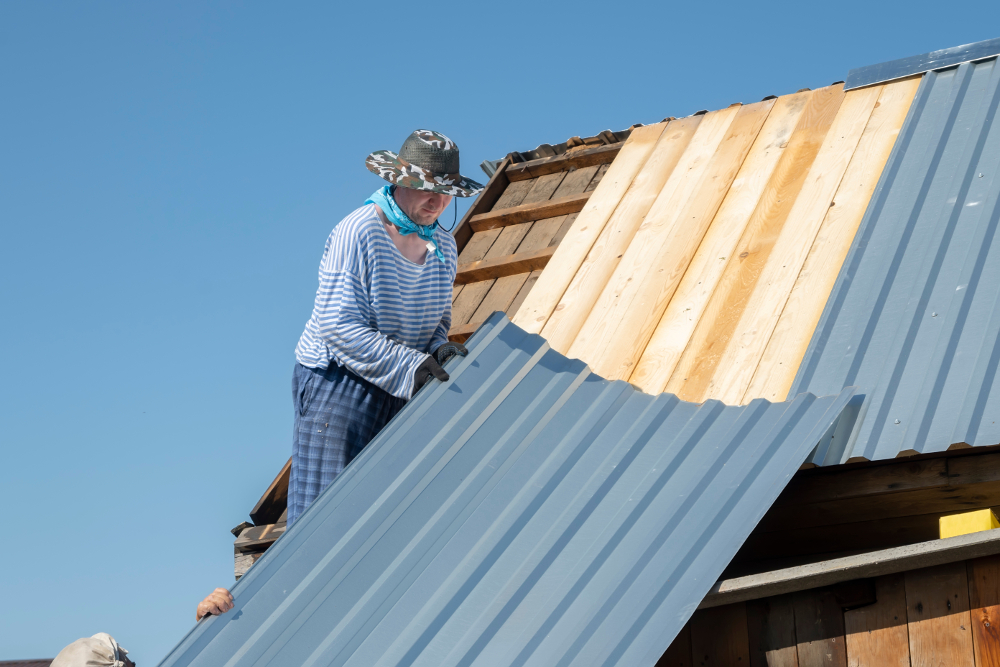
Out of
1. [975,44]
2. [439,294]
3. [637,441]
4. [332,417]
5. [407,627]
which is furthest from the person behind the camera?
[975,44]

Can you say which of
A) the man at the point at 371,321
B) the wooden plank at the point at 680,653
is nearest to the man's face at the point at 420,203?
the man at the point at 371,321

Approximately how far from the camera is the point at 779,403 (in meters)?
3.64

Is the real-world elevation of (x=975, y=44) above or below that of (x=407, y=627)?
above

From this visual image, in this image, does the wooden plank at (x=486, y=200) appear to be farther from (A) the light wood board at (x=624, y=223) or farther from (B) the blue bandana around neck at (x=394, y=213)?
(B) the blue bandana around neck at (x=394, y=213)

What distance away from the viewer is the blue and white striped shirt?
387 cm

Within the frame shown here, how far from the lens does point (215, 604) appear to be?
3125mm

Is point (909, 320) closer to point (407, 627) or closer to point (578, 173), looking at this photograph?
point (407, 627)

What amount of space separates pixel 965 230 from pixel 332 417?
8.98 feet

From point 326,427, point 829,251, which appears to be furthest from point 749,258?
point 326,427

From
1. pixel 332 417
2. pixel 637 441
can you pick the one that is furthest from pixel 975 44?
pixel 332 417

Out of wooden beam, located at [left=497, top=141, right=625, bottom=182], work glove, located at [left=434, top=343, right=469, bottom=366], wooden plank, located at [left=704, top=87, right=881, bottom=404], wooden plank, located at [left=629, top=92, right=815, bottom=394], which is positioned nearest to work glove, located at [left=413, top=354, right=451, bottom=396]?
work glove, located at [left=434, top=343, right=469, bottom=366]

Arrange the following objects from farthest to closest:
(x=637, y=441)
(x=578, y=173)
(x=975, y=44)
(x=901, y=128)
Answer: (x=578, y=173) < (x=975, y=44) < (x=901, y=128) < (x=637, y=441)

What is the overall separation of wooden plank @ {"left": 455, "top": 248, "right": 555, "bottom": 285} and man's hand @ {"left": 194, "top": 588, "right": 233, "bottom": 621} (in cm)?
299

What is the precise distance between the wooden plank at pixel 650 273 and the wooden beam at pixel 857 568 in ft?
4.68
